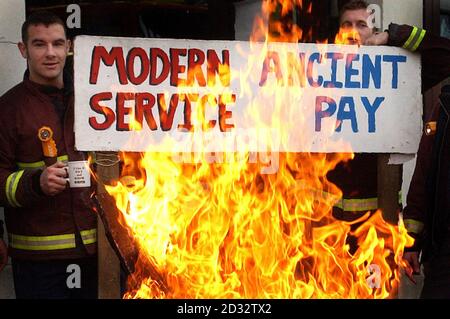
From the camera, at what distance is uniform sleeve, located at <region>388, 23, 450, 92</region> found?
4.68 m

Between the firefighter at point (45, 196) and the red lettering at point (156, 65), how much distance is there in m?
0.58

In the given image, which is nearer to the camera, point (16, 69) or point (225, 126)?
point (225, 126)

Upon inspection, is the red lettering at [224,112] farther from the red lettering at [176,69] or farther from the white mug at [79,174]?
the white mug at [79,174]

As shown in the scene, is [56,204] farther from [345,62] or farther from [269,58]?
[345,62]

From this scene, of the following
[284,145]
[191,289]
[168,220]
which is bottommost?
[191,289]

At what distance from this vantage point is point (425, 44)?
4691mm

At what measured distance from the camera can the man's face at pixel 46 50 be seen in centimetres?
471

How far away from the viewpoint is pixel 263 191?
4652 millimetres

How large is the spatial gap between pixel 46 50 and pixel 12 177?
2.50 feet

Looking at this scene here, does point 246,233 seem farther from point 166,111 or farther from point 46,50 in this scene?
point 46,50

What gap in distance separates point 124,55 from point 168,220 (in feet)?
3.02

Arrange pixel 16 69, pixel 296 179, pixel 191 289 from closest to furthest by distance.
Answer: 1. pixel 191 289
2. pixel 296 179
3. pixel 16 69

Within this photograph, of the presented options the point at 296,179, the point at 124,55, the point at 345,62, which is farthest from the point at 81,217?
the point at 345,62

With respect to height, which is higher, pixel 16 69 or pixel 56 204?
pixel 16 69
